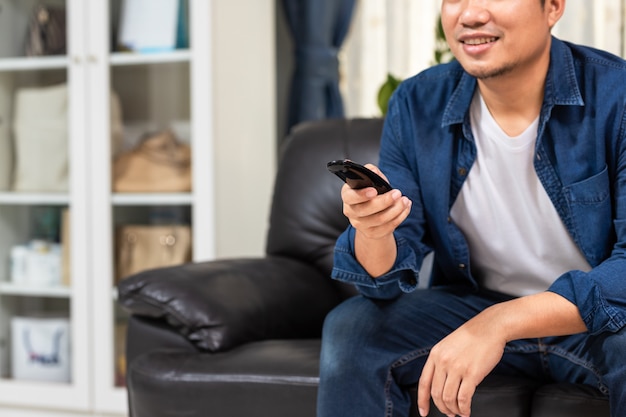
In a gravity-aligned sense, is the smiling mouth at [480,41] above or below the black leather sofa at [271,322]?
above

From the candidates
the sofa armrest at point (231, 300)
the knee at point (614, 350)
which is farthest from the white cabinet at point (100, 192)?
the knee at point (614, 350)

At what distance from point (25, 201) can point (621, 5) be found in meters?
1.99

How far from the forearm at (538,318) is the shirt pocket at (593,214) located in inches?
8.2

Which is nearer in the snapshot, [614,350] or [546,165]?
[614,350]

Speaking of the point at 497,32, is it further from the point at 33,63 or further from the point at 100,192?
the point at 33,63

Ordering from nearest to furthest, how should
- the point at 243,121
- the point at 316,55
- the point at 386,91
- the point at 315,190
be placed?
the point at 315,190, the point at 386,91, the point at 243,121, the point at 316,55

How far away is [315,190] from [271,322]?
41cm

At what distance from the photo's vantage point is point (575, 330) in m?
1.28

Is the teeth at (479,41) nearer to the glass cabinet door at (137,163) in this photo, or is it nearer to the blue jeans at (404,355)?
the blue jeans at (404,355)

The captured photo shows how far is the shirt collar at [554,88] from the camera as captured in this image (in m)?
1.46

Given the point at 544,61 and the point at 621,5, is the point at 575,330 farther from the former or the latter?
→ the point at 621,5

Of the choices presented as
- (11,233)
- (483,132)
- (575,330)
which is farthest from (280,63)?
(575,330)

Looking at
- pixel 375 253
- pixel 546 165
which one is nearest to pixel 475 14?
pixel 546 165

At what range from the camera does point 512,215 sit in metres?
1.51
